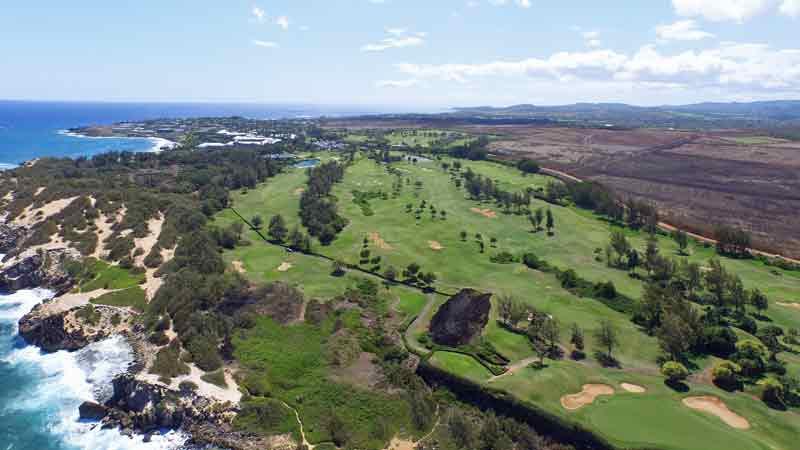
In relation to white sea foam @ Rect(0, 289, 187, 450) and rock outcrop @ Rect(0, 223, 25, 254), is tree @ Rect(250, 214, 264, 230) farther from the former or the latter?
white sea foam @ Rect(0, 289, 187, 450)

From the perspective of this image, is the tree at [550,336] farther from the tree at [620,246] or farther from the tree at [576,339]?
the tree at [620,246]

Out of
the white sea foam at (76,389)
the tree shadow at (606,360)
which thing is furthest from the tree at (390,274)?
the white sea foam at (76,389)

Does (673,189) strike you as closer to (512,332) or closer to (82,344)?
(512,332)

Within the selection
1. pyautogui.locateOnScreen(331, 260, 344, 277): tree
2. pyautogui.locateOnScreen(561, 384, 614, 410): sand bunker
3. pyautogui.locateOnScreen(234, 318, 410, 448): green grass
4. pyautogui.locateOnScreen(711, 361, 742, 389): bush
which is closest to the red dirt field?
pyautogui.locateOnScreen(711, 361, 742, 389): bush

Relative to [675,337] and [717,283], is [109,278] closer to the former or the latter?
[675,337]

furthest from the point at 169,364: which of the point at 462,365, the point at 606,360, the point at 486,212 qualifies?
the point at 486,212

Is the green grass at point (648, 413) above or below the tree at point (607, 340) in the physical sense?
below
